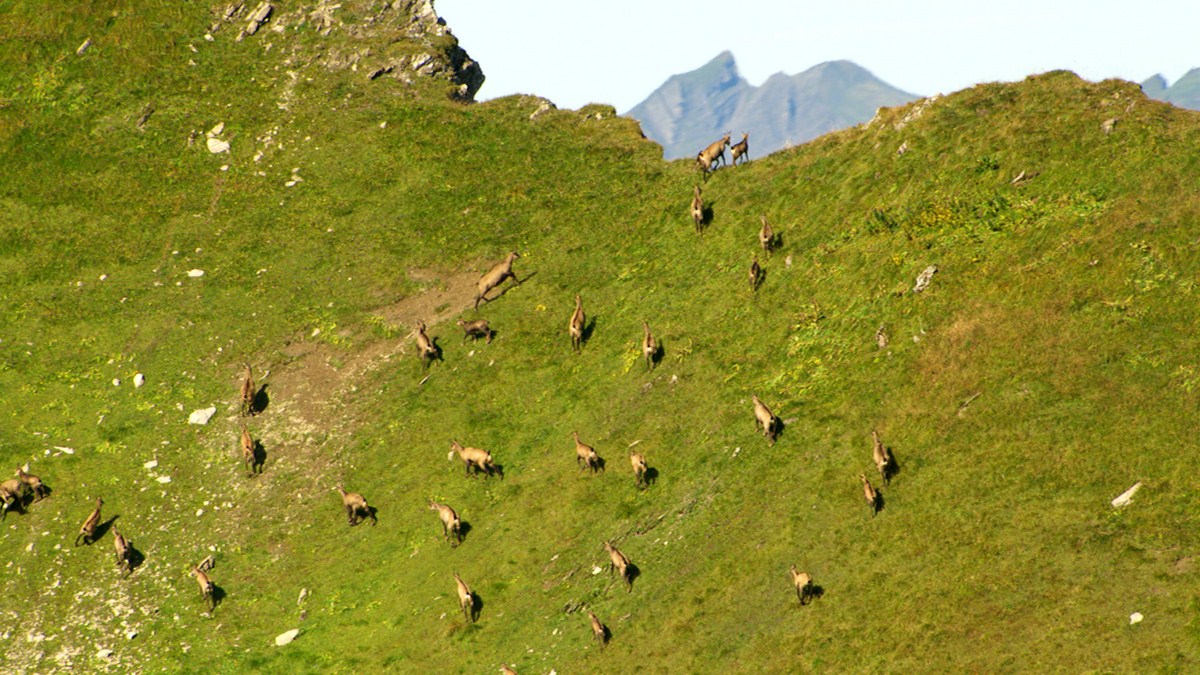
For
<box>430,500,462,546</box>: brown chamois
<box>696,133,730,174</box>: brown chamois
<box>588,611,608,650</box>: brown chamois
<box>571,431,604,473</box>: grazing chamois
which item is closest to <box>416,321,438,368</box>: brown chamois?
<box>430,500,462,546</box>: brown chamois

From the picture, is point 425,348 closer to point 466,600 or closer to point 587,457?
point 587,457

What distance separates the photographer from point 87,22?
227 feet

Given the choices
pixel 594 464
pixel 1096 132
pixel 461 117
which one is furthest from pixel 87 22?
pixel 1096 132

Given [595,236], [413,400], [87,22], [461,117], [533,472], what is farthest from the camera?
[87,22]

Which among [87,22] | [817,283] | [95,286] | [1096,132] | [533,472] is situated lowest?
[533,472]

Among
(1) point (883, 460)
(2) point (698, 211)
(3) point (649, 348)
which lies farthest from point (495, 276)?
(1) point (883, 460)

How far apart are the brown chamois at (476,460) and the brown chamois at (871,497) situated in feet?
51.7

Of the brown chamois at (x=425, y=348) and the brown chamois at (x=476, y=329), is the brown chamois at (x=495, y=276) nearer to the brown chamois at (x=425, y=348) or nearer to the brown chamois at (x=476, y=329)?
the brown chamois at (x=476, y=329)

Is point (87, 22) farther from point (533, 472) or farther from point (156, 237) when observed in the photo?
point (533, 472)

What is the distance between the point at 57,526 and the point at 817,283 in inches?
1350

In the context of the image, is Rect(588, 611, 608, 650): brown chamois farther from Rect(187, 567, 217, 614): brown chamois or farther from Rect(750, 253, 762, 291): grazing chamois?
Rect(750, 253, 762, 291): grazing chamois

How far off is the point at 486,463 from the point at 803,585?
15.5 meters

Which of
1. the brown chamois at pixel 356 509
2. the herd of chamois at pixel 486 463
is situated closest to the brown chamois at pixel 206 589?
the herd of chamois at pixel 486 463

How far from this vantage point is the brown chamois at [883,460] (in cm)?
3328
